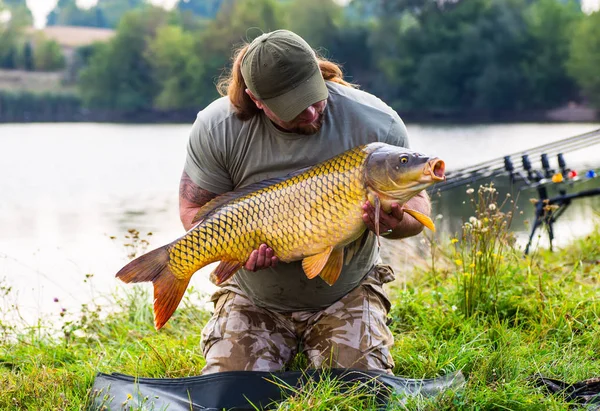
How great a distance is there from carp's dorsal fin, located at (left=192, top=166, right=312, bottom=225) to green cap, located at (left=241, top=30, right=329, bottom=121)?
0.16 metres

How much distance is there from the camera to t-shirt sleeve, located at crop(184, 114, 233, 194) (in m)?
2.05

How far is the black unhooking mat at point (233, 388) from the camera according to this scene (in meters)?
1.82

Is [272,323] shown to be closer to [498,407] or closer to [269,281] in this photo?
[269,281]

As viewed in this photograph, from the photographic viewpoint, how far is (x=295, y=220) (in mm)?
1778

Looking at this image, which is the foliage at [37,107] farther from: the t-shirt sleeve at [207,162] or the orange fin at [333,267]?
the orange fin at [333,267]

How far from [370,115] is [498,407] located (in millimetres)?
802

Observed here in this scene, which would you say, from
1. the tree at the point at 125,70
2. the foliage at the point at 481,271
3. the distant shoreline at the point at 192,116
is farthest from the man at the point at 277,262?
the tree at the point at 125,70

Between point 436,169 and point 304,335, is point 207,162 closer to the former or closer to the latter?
point 304,335

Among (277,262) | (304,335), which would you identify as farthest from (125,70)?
(277,262)

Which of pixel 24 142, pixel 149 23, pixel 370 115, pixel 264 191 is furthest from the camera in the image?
pixel 149 23

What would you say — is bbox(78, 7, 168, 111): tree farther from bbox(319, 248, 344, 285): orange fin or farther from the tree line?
bbox(319, 248, 344, 285): orange fin

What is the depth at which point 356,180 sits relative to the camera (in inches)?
66.4

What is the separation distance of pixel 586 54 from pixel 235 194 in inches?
1012

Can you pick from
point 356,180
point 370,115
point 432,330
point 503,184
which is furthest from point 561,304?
point 503,184
